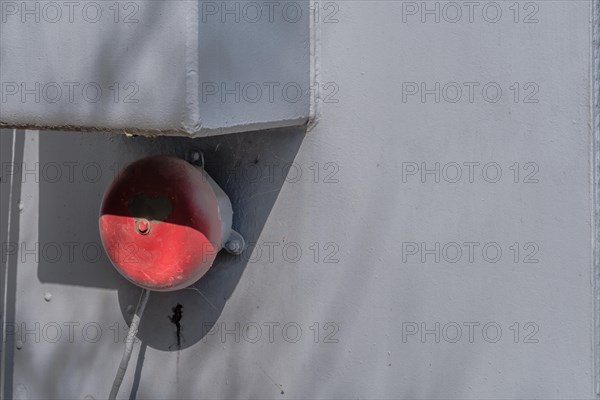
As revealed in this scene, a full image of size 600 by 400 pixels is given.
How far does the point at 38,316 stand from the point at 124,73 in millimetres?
846

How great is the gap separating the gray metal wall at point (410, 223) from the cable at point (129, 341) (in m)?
0.09

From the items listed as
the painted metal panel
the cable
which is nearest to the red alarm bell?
the cable

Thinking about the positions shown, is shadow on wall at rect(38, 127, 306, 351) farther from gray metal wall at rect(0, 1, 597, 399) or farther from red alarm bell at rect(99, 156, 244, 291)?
red alarm bell at rect(99, 156, 244, 291)

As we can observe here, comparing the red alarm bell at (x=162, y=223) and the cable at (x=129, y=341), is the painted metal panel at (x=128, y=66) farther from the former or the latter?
the cable at (x=129, y=341)

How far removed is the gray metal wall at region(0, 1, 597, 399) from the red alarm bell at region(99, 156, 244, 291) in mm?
151

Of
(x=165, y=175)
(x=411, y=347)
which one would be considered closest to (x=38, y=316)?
(x=165, y=175)

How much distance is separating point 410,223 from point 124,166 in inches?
26.2

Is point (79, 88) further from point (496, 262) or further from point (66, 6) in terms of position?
point (496, 262)

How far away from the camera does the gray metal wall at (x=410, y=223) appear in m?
1.81

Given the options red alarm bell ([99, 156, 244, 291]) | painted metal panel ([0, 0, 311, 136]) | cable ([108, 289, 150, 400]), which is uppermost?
painted metal panel ([0, 0, 311, 136])

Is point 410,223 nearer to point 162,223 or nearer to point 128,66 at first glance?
point 162,223

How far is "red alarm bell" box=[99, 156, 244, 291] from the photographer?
1758mm

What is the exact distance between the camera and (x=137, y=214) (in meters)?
1.78

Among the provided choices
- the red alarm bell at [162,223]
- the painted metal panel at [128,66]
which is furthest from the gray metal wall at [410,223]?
the painted metal panel at [128,66]
